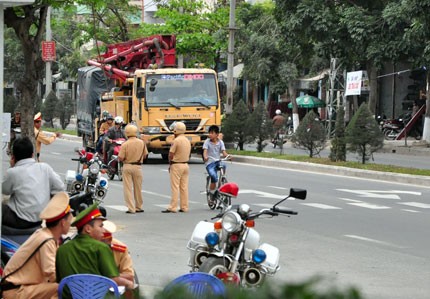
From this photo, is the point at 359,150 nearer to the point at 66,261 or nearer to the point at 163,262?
the point at 163,262

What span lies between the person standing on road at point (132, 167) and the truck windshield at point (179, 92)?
1255cm

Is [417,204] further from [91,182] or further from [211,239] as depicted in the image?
[211,239]

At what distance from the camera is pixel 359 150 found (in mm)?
28375

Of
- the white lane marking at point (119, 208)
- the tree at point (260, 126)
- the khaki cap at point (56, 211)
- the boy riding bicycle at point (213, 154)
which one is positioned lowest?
the white lane marking at point (119, 208)

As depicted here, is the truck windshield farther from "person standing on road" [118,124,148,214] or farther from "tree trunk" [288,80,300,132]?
"tree trunk" [288,80,300,132]

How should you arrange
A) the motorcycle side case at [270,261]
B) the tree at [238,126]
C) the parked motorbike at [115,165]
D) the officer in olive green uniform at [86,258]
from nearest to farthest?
the officer in olive green uniform at [86,258], the motorcycle side case at [270,261], the parked motorbike at [115,165], the tree at [238,126]

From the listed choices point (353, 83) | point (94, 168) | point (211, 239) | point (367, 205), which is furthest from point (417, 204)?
point (353, 83)

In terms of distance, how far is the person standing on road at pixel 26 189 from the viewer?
9.60 meters

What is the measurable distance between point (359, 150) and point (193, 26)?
21.6 m

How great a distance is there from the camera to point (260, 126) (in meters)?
34.4

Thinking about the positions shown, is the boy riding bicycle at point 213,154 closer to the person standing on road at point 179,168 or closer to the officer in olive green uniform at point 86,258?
the person standing on road at point 179,168

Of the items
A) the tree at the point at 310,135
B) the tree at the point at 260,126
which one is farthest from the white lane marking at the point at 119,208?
the tree at the point at 260,126

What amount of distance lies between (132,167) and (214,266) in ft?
30.1

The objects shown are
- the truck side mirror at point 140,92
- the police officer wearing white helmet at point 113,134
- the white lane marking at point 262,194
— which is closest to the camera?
the white lane marking at point 262,194
